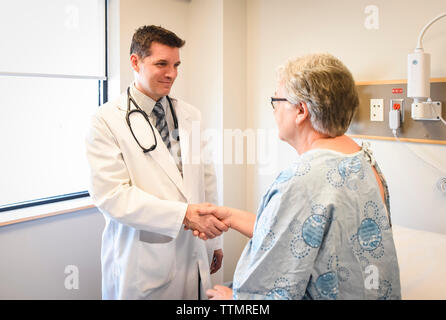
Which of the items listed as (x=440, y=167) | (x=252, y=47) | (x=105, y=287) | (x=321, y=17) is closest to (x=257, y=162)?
(x=252, y=47)

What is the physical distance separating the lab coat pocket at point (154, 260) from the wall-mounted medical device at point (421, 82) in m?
1.17

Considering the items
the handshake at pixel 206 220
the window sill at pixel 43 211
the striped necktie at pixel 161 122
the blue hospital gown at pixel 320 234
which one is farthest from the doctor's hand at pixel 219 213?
the window sill at pixel 43 211

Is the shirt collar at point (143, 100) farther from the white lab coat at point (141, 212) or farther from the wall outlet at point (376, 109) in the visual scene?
the wall outlet at point (376, 109)

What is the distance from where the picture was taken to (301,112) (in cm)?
101

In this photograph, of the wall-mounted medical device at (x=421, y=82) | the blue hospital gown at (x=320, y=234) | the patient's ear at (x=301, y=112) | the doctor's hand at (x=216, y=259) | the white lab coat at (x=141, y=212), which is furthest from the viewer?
the doctor's hand at (x=216, y=259)

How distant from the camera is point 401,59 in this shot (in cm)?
179

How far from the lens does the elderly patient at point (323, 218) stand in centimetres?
88

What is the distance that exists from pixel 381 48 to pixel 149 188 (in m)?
1.27

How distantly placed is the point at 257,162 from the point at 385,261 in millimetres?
1588

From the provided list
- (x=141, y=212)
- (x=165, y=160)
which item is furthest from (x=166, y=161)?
(x=141, y=212)

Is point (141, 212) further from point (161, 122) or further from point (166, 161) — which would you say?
point (161, 122)

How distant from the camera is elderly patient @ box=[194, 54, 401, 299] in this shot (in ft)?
2.89

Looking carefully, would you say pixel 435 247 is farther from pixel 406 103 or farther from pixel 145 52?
pixel 145 52
